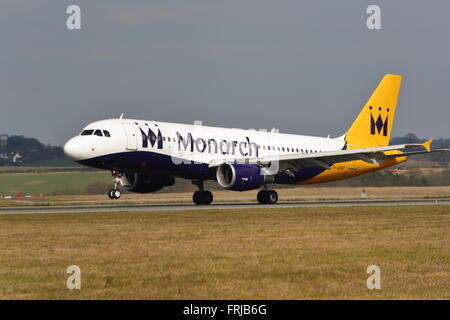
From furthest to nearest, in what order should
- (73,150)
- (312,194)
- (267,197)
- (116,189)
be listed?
(312,194) < (267,197) < (116,189) < (73,150)

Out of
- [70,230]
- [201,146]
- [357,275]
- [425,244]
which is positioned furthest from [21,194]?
[357,275]

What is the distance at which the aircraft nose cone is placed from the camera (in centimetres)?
3781

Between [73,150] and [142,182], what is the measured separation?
6004 mm

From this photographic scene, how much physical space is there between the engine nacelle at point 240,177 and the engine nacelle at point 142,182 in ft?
12.1

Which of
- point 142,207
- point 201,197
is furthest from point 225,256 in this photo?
point 201,197

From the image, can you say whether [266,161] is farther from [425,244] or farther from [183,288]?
[183,288]

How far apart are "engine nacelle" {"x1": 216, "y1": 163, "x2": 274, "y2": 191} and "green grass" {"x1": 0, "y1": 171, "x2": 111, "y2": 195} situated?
23060mm

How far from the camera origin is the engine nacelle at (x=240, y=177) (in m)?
39.6

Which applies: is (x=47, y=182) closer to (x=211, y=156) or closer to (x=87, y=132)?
(x=211, y=156)

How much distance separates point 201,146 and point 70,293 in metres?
28.2

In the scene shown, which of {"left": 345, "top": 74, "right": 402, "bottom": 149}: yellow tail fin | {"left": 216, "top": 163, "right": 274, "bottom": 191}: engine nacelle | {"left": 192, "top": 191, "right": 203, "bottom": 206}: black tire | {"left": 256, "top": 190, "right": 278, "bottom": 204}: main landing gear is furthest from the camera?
{"left": 345, "top": 74, "right": 402, "bottom": 149}: yellow tail fin

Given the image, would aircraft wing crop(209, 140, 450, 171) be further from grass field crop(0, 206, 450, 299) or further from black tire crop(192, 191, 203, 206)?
grass field crop(0, 206, 450, 299)

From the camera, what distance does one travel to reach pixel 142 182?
42875 millimetres

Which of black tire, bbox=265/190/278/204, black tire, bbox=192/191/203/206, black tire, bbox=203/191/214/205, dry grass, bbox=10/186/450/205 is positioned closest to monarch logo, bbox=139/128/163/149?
black tire, bbox=192/191/203/206
